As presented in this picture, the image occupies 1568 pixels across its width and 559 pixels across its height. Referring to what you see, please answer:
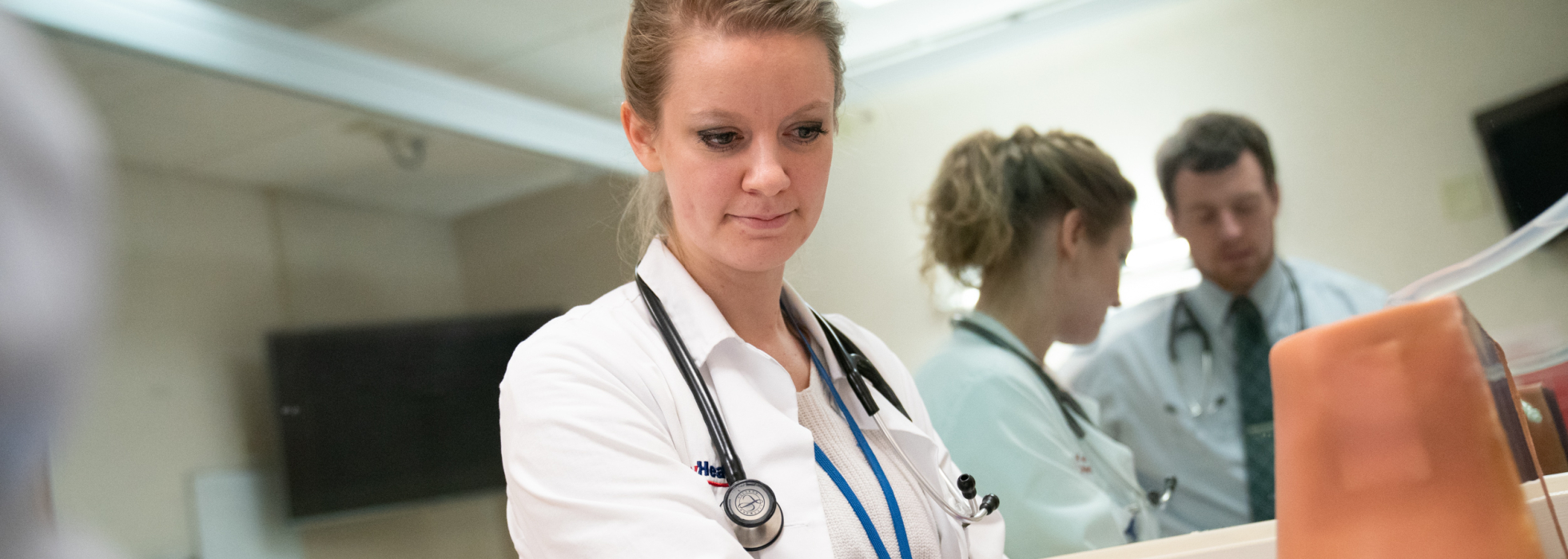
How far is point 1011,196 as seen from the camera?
1.93m

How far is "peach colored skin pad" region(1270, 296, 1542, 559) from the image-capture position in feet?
1.92

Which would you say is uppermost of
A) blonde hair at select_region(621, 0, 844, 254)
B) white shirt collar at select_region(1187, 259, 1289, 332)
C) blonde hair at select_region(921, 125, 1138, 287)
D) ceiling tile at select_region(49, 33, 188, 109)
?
ceiling tile at select_region(49, 33, 188, 109)

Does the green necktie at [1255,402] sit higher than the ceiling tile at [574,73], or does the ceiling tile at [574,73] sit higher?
the ceiling tile at [574,73]

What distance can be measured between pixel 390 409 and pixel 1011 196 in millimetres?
2637

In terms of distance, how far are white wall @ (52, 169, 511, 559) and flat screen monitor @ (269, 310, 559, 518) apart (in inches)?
4.6

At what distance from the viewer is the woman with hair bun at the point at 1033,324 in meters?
1.71

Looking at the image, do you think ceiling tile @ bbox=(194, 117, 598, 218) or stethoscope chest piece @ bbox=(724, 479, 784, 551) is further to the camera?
ceiling tile @ bbox=(194, 117, 598, 218)

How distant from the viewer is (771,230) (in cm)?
105

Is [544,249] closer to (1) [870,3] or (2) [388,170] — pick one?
(2) [388,170]

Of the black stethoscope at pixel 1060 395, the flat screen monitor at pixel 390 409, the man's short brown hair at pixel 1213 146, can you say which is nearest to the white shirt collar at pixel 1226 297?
the man's short brown hair at pixel 1213 146

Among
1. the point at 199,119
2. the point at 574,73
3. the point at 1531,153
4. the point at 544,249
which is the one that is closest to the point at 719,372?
the point at 1531,153

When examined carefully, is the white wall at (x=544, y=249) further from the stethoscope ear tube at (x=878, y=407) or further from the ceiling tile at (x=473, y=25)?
the stethoscope ear tube at (x=878, y=407)

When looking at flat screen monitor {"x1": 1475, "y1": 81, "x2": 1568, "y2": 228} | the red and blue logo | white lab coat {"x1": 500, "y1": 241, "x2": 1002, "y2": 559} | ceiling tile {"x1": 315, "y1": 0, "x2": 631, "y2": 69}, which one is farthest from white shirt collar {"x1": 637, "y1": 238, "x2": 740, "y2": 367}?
flat screen monitor {"x1": 1475, "y1": 81, "x2": 1568, "y2": 228}

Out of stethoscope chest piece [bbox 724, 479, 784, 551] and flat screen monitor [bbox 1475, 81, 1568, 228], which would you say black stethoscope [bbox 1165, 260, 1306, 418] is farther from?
stethoscope chest piece [bbox 724, 479, 784, 551]
